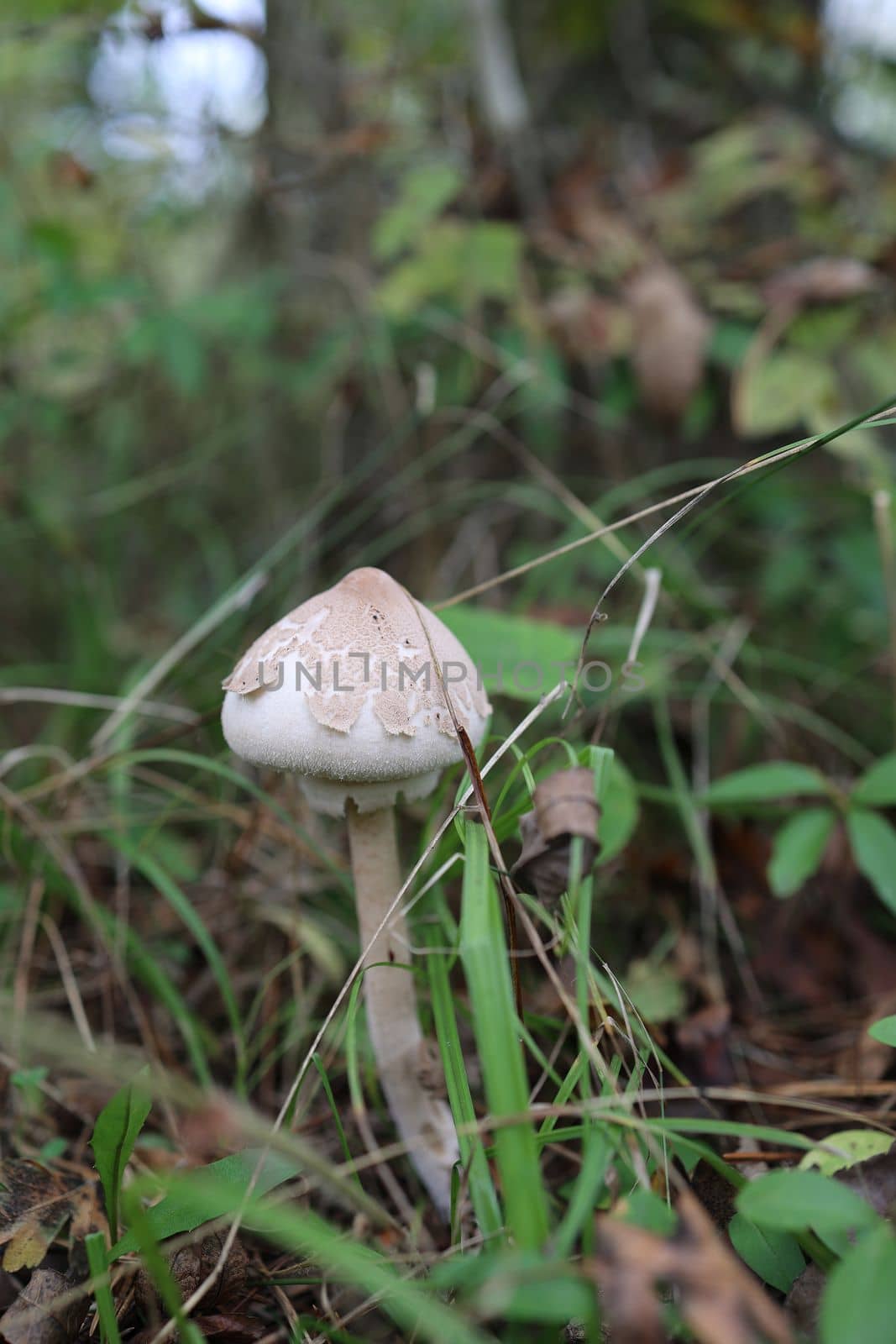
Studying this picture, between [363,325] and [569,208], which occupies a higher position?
[569,208]

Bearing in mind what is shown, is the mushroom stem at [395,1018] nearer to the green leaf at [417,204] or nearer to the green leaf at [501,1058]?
the green leaf at [501,1058]

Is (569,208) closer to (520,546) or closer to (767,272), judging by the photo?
(767,272)

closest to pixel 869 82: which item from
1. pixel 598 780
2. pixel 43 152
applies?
pixel 43 152

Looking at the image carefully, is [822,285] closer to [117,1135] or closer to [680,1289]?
[680,1289]

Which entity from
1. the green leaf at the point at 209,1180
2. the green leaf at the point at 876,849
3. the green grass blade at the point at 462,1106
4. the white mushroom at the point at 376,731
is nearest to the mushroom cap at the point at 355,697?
the white mushroom at the point at 376,731

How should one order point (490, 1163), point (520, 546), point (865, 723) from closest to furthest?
point (490, 1163), point (865, 723), point (520, 546)

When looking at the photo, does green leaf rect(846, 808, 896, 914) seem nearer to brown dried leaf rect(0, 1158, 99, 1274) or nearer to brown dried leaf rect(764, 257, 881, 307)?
brown dried leaf rect(0, 1158, 99, 1274)
